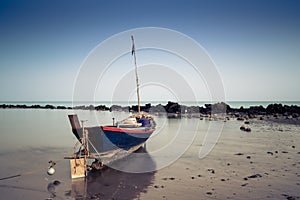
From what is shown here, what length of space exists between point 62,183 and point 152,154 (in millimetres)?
7770

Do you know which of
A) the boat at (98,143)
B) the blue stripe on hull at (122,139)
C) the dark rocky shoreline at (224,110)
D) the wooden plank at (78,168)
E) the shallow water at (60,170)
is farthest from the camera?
the dark rocky shoreline at (224,110)

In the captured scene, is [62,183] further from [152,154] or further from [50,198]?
[152,154]

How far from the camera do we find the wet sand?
10008 millimetres

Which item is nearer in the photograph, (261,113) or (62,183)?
(62,183)

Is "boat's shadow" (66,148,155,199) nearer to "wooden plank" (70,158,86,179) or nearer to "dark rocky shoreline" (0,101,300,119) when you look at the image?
"wooden plank" (70,158,86,179)

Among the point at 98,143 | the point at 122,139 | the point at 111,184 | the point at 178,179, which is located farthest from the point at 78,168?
the point at 178,179

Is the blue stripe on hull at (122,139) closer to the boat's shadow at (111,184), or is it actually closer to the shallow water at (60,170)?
the shallow water at (60,170)

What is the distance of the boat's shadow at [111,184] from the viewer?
996cm

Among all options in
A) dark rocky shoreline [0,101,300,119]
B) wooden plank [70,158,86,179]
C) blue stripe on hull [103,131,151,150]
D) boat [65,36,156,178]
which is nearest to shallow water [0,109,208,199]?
wooden plank [70,158,86,179]

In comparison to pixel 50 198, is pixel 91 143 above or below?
above

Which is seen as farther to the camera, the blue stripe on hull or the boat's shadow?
the blue stripe on hull

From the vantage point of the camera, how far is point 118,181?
11.7 m

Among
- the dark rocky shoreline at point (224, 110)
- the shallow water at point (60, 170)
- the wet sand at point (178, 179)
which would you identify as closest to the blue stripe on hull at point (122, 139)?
the shallow water at point (60, 170)

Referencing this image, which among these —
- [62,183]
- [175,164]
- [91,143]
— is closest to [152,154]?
[175,164]
